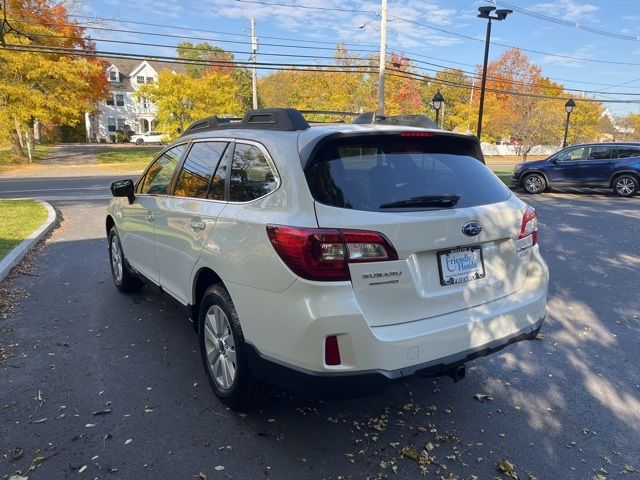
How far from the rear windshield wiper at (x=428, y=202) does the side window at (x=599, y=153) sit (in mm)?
16386

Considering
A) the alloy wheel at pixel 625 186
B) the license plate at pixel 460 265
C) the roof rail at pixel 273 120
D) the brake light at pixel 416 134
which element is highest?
the roof rail at pixel 273 120

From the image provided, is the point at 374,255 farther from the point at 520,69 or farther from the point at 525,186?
the point at 520,69

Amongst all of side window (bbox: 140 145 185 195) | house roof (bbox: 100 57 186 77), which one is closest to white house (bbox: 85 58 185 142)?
house roof (bbox: 100 57 186 77)

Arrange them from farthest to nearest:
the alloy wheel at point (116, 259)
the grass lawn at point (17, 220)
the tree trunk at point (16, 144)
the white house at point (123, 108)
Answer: the white house at point (123, 108), the tree trunk at point (16, 144), the grass lawn at point (17, 220), the alloy wheel at point (116, 259)

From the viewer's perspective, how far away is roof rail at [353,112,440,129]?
3.53 metres

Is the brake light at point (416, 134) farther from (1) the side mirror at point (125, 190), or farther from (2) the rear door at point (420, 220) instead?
(1) the side mirror at point (125, 190)

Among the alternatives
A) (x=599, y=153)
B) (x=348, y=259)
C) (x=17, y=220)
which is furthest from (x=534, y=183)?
(x=348, y=259)

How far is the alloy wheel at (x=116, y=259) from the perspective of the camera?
5543mm

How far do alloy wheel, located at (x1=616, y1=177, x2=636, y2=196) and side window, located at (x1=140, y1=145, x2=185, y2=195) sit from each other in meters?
16.3

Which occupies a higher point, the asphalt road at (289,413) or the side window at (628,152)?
the side window at (628,152)

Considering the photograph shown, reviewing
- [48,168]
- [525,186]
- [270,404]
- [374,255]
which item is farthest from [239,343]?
[48,168]

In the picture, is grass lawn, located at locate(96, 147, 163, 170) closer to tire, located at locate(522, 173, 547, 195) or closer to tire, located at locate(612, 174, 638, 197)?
tire, located at locate(522, 173, 547, 195)

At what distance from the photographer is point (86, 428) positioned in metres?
3.01

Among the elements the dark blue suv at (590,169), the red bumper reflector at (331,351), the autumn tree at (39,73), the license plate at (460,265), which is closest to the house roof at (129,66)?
the autumn tree at (39,73)
